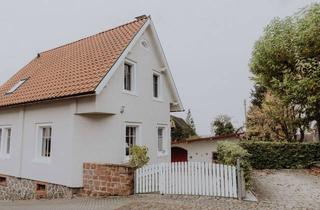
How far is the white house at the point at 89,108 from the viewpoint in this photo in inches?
453

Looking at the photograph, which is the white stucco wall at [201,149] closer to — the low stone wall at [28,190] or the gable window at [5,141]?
the gable window at [5,141]

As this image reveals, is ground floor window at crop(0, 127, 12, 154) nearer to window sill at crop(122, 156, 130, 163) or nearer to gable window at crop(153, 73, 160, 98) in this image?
window sill at crop(122, 156, 130, 163)

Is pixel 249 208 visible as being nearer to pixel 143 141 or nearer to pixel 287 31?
pixel 143 141

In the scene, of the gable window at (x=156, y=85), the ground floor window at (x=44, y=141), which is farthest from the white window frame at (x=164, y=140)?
the ground floor window at (x=44, y=141)

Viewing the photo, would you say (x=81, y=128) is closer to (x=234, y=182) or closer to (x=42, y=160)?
(x=42, y=160)

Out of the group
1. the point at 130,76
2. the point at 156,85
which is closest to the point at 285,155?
the point at 156,85

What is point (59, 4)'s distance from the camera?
690 inches

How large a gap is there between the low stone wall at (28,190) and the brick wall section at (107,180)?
0.88 m

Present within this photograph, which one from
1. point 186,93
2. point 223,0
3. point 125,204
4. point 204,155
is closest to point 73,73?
point 125,204

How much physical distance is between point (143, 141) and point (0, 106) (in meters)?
7.79

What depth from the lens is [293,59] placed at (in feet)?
62.1

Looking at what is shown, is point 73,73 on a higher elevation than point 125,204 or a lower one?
higher

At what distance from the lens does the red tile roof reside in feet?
38.4

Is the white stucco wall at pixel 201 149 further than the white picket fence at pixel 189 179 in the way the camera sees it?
Yes
